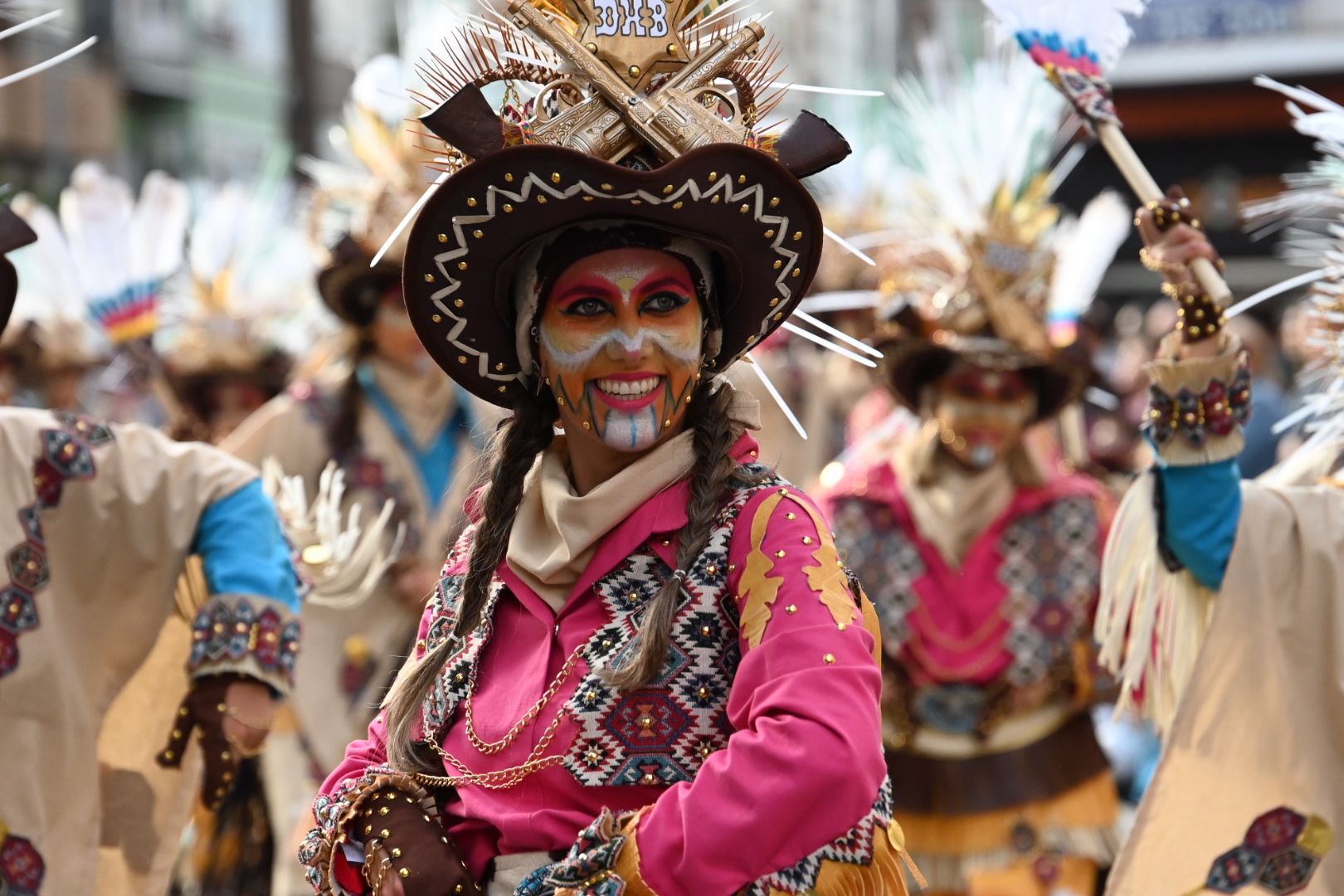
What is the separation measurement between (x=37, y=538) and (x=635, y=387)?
58.9 inches

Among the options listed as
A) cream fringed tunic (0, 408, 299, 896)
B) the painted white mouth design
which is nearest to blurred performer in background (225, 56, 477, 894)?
cream fringed tunic (0, 408, 299, 896)

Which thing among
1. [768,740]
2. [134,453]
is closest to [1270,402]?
[134,453]

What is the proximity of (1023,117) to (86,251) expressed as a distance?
3.31 meters

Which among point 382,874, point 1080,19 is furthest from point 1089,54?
point 382,874

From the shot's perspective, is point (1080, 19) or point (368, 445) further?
point (368, 445)

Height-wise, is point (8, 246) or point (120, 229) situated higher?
point (8, 246)

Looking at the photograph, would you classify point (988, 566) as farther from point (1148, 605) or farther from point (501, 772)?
point (501, 772)

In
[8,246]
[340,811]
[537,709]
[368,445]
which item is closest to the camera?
[537,709]

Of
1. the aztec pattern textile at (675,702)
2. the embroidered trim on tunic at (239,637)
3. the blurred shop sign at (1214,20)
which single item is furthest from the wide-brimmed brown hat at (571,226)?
the blurred shop sign at (1214,20)

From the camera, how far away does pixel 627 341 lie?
2.86 metres

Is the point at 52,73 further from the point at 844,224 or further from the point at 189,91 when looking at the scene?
the point at 844,224

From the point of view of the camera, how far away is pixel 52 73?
2006 cm

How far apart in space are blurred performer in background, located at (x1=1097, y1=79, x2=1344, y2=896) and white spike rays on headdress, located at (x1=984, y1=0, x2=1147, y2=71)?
347 millimetres

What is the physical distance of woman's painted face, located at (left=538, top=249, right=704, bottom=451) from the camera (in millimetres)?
2869
